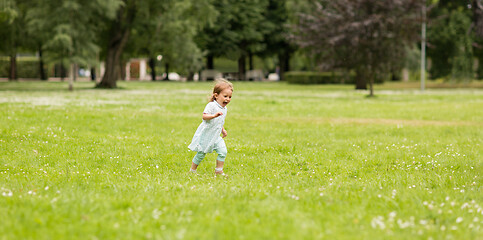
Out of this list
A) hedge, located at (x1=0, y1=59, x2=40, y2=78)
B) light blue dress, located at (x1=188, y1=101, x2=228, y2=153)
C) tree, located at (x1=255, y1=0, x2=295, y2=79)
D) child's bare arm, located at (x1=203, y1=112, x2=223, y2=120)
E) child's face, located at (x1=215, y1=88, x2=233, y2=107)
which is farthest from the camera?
hedge, located at (x1=0, y1=59, x2=40, y2=78)

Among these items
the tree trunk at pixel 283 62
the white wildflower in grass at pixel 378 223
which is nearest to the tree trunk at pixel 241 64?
the tree trunk at pixel 283 62

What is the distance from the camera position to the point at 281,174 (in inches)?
295

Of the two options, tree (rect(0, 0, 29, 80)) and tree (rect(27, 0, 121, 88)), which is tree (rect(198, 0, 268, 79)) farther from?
A: tree (rect(27, 0, 121, 88))

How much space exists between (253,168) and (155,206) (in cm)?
307

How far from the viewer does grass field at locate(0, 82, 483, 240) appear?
4.46 meters

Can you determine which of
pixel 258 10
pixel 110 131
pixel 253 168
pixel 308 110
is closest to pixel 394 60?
pixel 308 110

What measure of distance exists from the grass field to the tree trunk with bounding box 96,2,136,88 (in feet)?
87.7

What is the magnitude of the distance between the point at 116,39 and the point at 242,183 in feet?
116

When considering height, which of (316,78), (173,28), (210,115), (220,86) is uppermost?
(173,28)

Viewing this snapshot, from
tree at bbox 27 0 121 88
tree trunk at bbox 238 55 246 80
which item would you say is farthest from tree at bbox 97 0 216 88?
tree trunk at bbox 238 55 246 80

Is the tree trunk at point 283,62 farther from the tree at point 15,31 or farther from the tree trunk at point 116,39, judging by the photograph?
the tree at point 15,31

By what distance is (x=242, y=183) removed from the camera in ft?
21.8

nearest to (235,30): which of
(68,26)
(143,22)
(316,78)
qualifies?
(316,78)

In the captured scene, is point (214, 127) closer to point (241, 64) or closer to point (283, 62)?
point (241, 64)
